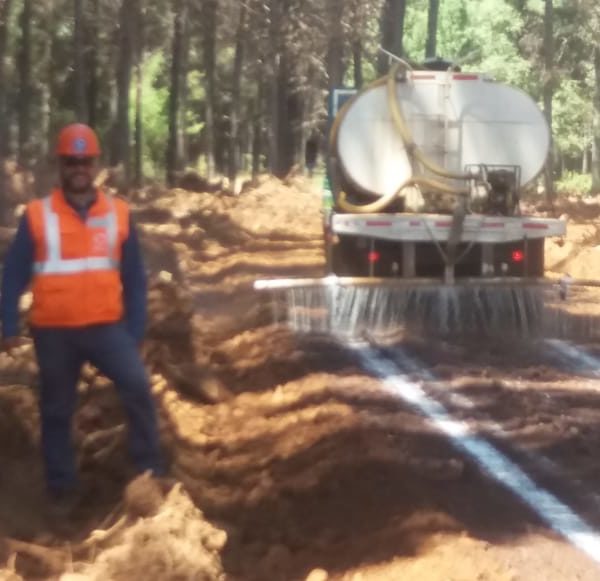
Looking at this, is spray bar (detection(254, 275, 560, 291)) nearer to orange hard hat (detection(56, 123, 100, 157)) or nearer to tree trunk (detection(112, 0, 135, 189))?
orange hard hat (detection(56, 123, 100, 157))

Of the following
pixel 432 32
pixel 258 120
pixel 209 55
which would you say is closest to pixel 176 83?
pixel 209 55

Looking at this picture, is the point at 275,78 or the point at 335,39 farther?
the point at 275,78

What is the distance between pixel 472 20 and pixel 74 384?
68588 mm

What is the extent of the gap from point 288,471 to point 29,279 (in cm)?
231

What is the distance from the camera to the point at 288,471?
898 cm

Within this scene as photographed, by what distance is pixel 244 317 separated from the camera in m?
17.1

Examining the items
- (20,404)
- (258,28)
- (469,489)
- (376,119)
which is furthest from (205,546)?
(258,28)

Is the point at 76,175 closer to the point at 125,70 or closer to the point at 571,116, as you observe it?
the point at 125,70

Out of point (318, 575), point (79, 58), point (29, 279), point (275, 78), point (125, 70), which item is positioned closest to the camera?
point (318, 575)

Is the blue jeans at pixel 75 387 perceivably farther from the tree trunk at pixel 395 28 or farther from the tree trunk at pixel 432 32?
the tree trunk at pixel 432 32

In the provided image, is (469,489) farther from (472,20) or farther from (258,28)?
(472,20)

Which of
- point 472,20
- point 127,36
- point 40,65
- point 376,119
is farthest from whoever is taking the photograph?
point 472,20

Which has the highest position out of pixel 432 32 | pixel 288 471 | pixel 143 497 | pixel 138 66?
pixel 432 32

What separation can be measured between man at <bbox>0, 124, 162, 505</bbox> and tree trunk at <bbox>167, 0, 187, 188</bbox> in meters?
36.1
